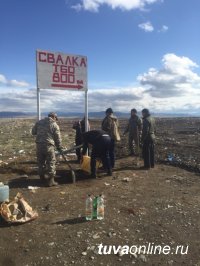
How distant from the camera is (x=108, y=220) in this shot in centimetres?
680

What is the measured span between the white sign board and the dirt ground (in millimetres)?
2817

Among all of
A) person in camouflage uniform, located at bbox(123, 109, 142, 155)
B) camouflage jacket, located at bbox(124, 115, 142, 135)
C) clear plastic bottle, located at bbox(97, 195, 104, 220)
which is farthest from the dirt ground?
camouflage jacket, located at bbox(124, 115, 142, 135)

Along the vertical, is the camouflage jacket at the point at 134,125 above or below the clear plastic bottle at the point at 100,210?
above

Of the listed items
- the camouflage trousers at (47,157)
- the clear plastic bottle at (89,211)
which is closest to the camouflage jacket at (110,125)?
the camouflage trousers at (47,157)

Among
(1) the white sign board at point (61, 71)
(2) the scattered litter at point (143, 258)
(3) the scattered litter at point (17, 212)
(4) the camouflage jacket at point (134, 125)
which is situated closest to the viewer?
(2) the scattered litter at point (143, 258)

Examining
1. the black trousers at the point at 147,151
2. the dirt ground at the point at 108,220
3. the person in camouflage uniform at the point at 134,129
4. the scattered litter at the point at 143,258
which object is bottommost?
the scattered litter at the point at 143,258

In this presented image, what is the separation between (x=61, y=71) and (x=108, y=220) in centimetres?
632

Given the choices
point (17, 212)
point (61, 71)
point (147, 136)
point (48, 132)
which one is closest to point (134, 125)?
point (147, 136)

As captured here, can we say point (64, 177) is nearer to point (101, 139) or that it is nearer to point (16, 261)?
point (101, 139)

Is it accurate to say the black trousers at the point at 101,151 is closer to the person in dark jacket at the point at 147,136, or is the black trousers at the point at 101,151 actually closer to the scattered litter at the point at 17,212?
the person in dark jacket at the point at 147,136

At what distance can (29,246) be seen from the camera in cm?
568

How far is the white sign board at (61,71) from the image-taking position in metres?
11.3

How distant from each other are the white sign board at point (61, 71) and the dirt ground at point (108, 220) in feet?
9.24

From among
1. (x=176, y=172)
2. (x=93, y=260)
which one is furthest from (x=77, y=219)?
(x=176, y=172)
